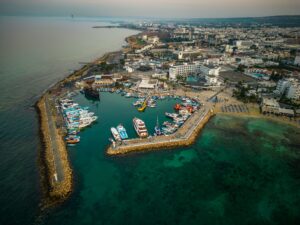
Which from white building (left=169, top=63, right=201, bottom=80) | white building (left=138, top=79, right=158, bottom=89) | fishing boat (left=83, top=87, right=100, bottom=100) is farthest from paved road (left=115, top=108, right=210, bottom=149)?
white building (left=169, top=63, right=201, bottom=80)

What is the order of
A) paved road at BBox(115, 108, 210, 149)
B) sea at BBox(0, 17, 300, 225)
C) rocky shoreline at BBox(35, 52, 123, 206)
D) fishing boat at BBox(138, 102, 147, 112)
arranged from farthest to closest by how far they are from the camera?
1. fishing boat at BBox(138, 102, 147, 112)
2. paved road at BBox(115, 108, 210, 149)
3. rocky shoreline at BBox(35, 52, 123, 206)
4. sea at BBox(0, 17, 300, 225)

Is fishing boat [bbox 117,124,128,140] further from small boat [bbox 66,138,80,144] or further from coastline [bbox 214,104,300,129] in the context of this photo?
coastline [bbox 214,104,300,129]

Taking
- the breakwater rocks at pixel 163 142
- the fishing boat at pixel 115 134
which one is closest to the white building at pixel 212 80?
the breakwater rocks at pixel 163 142

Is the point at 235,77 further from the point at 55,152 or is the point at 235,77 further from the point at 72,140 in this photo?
the point at 55,152

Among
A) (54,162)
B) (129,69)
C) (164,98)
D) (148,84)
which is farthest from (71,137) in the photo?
(129,69)

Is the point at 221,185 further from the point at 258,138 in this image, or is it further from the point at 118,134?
the point at 118,134

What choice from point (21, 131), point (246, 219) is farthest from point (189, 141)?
point (21, 131)

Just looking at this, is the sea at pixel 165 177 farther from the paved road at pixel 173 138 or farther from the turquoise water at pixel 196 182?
the paved road at pixel 173 138

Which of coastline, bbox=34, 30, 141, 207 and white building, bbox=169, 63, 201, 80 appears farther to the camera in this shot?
white building, bbox=169, 63, 201, 80
